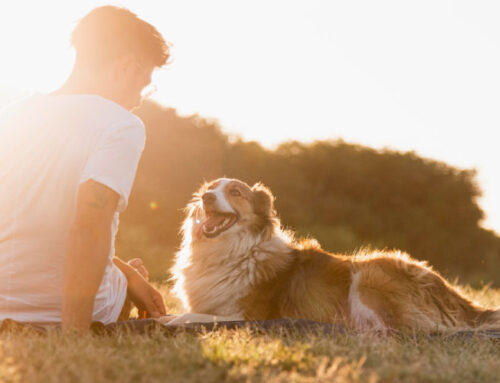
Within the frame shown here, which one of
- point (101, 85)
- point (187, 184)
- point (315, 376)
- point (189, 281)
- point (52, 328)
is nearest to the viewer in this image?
point (315, 376)

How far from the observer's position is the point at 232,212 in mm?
4902

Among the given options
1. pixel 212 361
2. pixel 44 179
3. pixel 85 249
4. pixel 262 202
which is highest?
pixel 262 202

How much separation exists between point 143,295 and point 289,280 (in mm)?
1344

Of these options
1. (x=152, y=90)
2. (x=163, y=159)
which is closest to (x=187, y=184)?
(x=163, y=159)

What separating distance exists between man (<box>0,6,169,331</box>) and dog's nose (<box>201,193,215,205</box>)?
1.77m

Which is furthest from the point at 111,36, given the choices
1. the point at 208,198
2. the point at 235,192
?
the point at 235,192

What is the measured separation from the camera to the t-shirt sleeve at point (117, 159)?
2.66m

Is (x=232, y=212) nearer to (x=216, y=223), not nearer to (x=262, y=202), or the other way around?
(x=216, y=223)

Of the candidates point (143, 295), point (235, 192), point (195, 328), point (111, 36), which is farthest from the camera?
point (235, 192)

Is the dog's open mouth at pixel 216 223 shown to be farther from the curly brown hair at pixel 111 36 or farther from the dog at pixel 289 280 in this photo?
the curly brown hair at pixel 111 36

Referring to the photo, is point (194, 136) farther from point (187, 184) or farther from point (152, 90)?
point (152, 90)

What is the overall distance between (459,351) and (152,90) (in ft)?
8.44

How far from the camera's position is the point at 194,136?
42.1 ft

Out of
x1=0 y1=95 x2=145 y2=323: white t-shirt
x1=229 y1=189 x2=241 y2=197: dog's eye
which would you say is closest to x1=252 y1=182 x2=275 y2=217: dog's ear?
x1=229 y1=189 x2=241 y2=197: dog's eye
